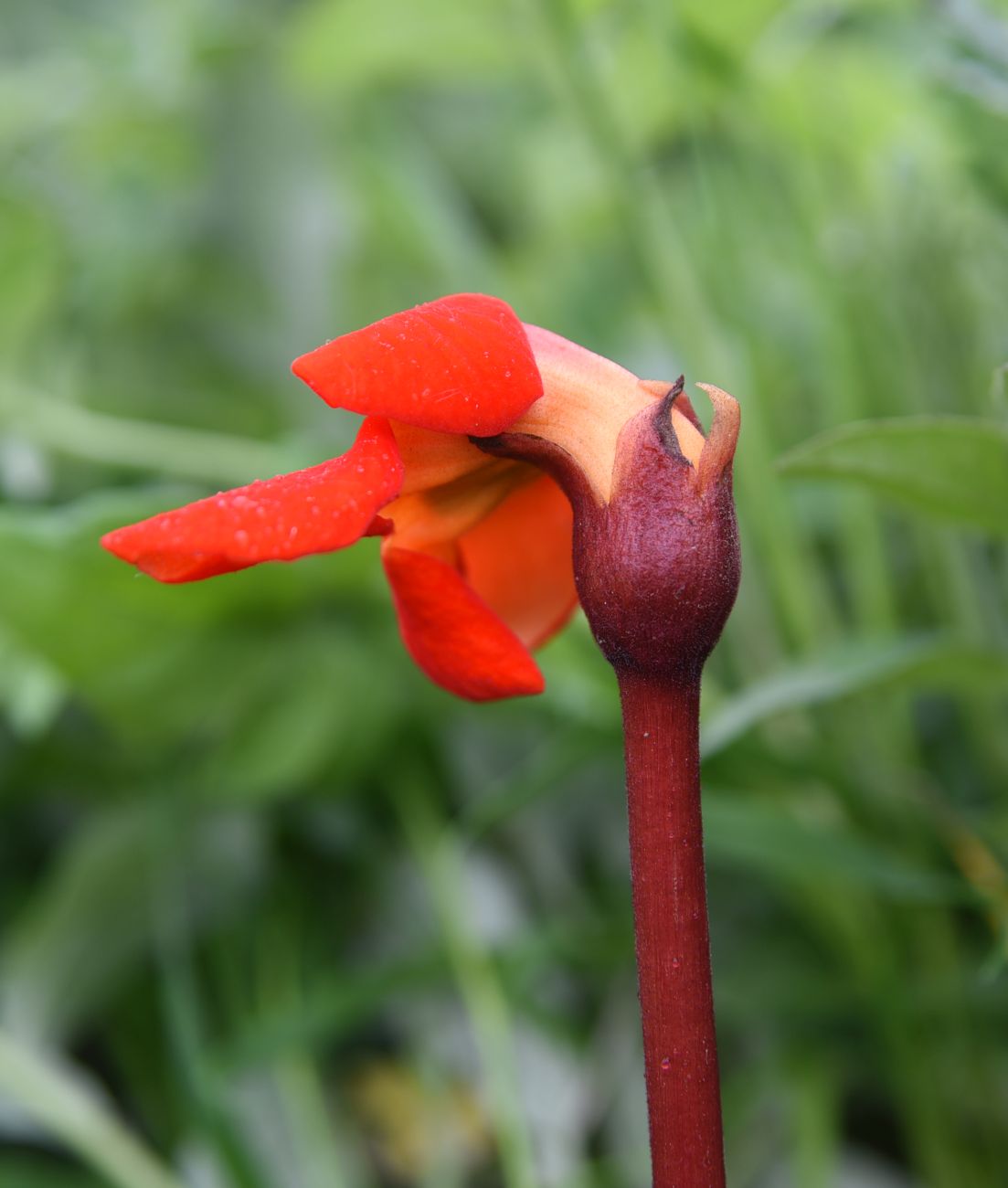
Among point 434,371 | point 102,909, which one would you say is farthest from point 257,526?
point 102,909

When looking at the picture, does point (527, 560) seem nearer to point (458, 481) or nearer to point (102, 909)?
point (458, 481)

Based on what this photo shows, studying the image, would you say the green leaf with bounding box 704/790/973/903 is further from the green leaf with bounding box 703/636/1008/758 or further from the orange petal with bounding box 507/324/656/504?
the orange petal with bounding box 507/324/656/504

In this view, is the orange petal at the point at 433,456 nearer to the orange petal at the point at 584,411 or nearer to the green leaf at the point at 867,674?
the orange petal at the point at 584,411

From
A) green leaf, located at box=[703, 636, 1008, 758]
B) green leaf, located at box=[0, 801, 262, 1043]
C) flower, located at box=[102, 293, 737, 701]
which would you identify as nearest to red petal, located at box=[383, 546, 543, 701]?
flower, located at box=[102, 293, 737, 701]

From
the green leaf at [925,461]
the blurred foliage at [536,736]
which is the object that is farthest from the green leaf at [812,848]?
the green leaf at [925,461]

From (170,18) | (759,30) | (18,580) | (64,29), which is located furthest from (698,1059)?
Result: (64,29)
